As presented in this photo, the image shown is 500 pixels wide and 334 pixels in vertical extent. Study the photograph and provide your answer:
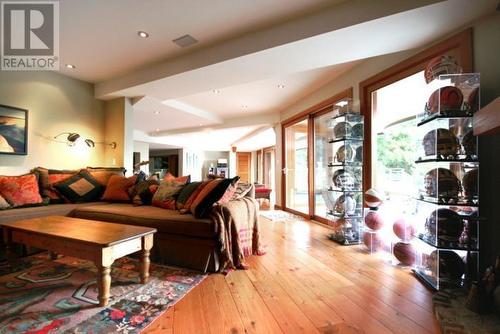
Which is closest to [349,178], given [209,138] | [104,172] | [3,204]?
[104,172]

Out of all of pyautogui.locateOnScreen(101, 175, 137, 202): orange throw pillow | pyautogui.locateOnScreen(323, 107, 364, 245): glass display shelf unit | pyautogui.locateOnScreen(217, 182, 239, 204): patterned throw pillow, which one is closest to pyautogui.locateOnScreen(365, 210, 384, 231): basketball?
pyautogui.locateOnScreen(323, 107, 364, 245): glass display shelf unit

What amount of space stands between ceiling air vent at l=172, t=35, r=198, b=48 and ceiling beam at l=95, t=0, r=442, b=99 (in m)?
0.17

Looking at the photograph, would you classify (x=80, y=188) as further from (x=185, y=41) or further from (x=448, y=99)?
(x=448, y=99)

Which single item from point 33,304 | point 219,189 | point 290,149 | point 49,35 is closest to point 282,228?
point 219,189

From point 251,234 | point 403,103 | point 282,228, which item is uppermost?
point 403,103

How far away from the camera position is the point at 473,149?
1.84 metres

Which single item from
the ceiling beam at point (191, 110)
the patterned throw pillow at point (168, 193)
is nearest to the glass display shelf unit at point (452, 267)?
the patterned throw pillow at point (168, 193)

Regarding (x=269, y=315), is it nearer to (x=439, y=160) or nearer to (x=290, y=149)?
(x=439, y=160)

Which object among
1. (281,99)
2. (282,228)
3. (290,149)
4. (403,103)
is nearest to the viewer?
(403,103)

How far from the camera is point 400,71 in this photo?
2693 mm

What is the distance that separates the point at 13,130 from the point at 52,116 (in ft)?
1.85

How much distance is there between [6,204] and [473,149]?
4.67 metres

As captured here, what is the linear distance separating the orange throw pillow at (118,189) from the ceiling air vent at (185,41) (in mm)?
2044

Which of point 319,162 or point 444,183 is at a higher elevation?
point 319,162
